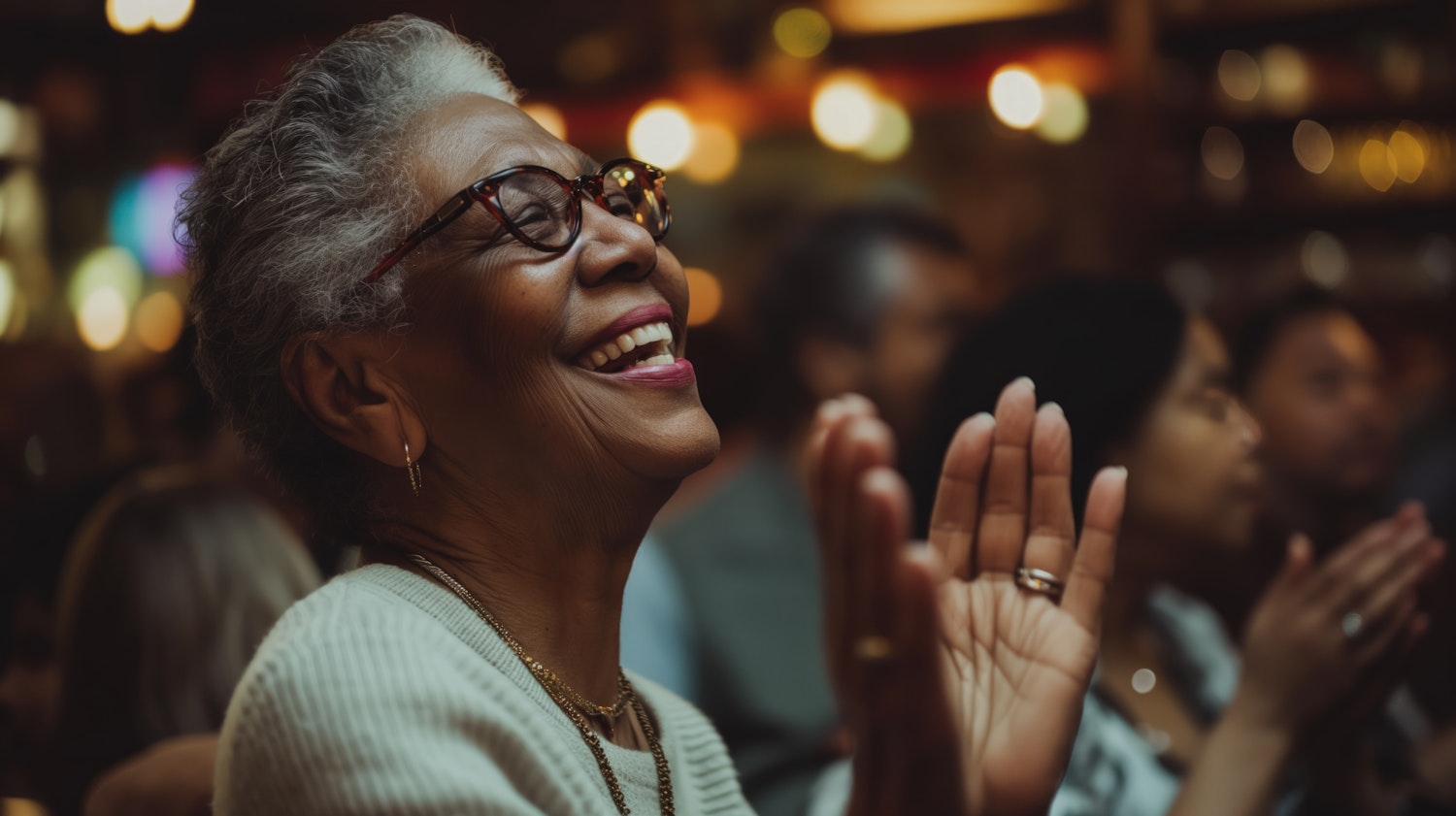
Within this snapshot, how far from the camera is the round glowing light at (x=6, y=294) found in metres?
4.75

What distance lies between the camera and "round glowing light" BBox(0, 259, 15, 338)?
4754mm

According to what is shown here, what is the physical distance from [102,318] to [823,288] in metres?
5.35

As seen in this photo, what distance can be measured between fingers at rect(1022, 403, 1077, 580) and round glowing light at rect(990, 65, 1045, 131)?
15.3ft

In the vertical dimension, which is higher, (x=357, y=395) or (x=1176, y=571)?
(x=357, y=395)

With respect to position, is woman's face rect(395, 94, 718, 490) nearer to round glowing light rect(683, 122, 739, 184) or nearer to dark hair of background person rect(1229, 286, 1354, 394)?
dark hair of background person rect(1229, 286, 1354, 394)

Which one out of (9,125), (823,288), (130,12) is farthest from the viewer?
(9,125)

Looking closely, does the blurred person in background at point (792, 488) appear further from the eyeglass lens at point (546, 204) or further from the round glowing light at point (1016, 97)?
the round glowing light at point (1016, 97)

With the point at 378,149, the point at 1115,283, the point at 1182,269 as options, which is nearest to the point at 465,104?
the point at 378,149

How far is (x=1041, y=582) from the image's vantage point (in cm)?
136

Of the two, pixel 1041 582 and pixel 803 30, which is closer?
pixel 1041 582

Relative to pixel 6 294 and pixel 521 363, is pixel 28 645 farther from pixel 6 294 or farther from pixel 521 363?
pixel 6 294

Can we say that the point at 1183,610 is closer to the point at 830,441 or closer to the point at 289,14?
the point at 830,441

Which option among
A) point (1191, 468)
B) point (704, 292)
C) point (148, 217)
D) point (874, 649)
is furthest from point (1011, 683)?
point (148, 217)

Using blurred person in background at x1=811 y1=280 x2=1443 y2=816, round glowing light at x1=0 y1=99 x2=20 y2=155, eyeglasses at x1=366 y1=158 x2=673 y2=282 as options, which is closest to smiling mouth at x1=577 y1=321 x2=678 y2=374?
eyeglasses at x1=366 y1=158 x2=673 y2=282
